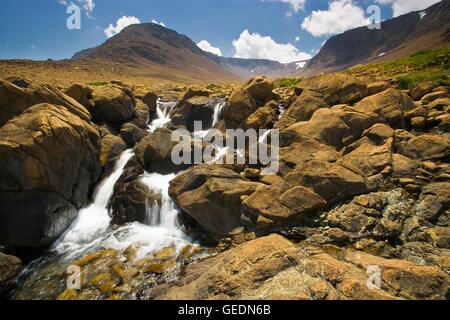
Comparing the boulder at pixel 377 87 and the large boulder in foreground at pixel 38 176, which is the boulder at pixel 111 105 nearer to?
the large boulder in foreground at pixel 38 176

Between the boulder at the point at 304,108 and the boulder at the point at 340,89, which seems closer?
the boulder at the point at 340,89

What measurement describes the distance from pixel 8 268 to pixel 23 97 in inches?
457

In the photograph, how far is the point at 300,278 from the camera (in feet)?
30.2

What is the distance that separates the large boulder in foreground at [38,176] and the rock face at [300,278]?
→ 30.7ft

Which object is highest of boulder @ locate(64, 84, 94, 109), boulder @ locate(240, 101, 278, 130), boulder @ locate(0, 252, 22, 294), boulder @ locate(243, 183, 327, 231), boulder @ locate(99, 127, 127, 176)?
boulder @ locate(64, 84, 94, 109)

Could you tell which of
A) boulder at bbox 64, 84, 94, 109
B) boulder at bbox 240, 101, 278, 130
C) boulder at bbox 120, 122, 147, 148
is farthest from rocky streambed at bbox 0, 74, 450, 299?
boulder at bbox 64, 84, 94, 109

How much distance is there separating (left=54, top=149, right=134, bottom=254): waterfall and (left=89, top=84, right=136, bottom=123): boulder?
20.7 feet

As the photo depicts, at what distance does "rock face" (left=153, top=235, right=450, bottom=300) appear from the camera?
8.49m

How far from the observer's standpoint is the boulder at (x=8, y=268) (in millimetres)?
13586

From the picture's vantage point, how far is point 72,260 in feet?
50.3

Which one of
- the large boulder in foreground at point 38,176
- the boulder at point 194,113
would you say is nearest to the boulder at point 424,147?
the boulder at point 194,113

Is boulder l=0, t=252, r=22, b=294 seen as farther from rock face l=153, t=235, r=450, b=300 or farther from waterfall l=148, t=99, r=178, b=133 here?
waterfall l=148, t=99, r=178, b=133

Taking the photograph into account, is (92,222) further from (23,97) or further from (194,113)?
(194,113)
